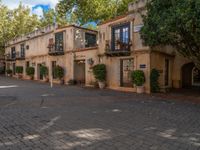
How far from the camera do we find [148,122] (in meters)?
8.34

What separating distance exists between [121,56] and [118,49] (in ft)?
2.23

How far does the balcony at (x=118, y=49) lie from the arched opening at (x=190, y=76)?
6.92 m

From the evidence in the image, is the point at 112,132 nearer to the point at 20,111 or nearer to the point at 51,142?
the point at 51,142

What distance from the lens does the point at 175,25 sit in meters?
12.7

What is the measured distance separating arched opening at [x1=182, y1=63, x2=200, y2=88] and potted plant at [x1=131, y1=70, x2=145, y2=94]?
695 cm

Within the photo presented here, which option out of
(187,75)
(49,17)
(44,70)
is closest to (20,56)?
(44,70)

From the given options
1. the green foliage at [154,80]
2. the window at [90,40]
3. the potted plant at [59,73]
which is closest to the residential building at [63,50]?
the window at [90,40]

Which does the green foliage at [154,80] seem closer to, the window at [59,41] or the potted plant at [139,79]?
the potted plant at [139,79]

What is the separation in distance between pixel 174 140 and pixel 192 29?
7.43 meters

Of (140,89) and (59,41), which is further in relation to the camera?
(59,41)

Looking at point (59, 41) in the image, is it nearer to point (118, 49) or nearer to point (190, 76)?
point (118, 49)

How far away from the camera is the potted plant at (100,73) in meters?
20.4

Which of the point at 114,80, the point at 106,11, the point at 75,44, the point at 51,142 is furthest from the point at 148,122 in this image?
the point at 106,11

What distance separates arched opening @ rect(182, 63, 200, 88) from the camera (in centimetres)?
2312
